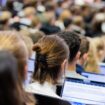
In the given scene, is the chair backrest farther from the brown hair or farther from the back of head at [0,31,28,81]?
the back of head at [0,31,28,81]

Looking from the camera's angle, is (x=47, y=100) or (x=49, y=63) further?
(x=49, y=63)

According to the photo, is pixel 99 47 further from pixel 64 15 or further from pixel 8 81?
pixel 64 15

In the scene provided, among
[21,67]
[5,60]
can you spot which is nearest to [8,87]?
[5,60]

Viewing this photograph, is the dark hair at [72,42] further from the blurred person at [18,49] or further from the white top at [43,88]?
the blurred person at [18,49]

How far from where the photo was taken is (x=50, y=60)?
269 cm

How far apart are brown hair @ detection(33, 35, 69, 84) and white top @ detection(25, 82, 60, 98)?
35mm

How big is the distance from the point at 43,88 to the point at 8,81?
976mm

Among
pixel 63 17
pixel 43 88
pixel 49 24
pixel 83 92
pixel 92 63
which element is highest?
pixel 43 88

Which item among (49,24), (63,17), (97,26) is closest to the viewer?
(49,24)

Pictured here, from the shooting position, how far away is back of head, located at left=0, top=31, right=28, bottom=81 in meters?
2.09

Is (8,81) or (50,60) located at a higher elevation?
(8,81)

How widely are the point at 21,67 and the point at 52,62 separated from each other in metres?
0.63

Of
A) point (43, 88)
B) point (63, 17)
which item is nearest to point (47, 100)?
point (43, 88)

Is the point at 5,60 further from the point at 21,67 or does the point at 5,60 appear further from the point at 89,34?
the point at 89,34
